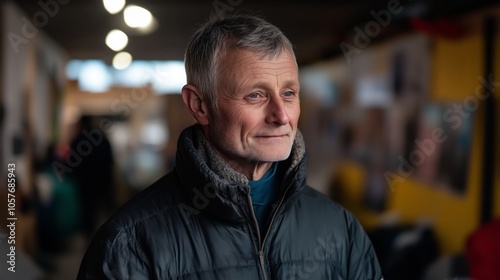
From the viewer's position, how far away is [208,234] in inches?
46.2

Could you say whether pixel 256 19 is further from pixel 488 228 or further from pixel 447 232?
pixel 447 232

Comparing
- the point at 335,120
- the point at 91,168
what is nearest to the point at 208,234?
the point at 91,168

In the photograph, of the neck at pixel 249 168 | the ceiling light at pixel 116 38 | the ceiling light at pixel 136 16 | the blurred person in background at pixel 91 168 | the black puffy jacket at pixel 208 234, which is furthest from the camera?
the blurred person in background at pixel 91 168

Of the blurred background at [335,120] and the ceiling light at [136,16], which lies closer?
the blurred background at [335,120]

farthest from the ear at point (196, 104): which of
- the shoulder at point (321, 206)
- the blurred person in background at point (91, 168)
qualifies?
the blurred person in background at point (91, 168)

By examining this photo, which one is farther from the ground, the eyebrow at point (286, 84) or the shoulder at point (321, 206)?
the eyebrow at point (286, 84)

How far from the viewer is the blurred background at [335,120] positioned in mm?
3248

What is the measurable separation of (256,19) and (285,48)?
0.27 ft

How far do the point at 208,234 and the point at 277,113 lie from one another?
0.86ft

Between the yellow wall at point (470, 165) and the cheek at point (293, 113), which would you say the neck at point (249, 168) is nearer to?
the cheek at point (293, 113)

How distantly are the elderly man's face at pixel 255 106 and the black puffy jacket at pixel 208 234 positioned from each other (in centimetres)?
6

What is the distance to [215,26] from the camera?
3.95ft

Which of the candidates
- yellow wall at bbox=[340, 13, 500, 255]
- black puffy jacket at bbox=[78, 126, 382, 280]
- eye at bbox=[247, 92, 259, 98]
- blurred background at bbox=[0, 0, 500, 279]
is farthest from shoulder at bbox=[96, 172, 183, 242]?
yellow wall at bbox=[340, 13, 500, 255]

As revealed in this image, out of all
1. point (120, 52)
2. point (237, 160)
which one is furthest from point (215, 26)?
point (120, 52)
